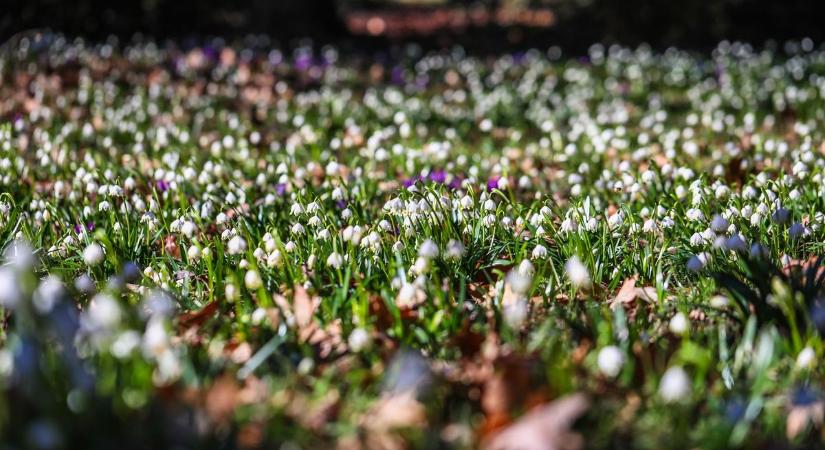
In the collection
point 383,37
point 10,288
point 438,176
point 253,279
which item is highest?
point 383,37

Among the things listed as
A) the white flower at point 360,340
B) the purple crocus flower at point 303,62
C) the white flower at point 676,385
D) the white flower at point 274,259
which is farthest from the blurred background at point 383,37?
the white flower at point 676,385

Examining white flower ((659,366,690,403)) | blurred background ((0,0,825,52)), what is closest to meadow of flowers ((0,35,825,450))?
white flower ((659,366,690,403))

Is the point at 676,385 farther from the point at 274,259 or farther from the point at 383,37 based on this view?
the point at 383,37

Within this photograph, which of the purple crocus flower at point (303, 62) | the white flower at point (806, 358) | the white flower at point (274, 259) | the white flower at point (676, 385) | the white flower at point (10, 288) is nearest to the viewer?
the white flower at point (10, 288)

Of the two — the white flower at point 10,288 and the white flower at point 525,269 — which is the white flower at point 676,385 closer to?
the white flower at point 525,269

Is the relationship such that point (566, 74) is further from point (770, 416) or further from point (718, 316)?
point (770, 416)

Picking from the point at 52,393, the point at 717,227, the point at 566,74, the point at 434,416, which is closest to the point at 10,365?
the point at 52,393

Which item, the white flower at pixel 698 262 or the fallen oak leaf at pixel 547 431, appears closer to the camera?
the fallen oak leaf at pixel 547 431

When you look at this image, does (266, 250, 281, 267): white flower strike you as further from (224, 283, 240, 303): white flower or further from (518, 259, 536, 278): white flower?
(518, 259, 536, 278): white flower

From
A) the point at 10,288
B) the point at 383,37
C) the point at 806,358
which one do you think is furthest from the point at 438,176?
the point at 383,37
